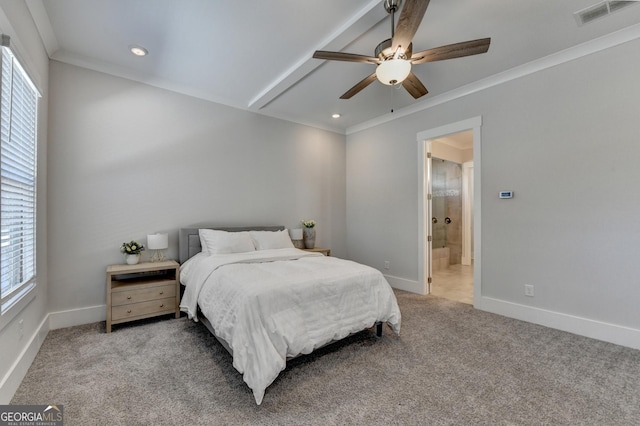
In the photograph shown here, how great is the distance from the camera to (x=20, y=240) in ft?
6.80

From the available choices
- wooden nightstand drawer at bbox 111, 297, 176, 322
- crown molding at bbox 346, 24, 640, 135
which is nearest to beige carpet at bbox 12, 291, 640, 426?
wooden nightstand drawer at bbox 111, 297, 176, 322

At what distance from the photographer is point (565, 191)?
9.78 feet

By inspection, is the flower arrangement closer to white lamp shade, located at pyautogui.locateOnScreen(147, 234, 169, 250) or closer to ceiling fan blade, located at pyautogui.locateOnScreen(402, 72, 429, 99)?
white lamp shade, located at pyautogui.locateOnScreen(147, 234, 169, 250)

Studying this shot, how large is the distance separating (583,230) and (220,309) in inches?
143

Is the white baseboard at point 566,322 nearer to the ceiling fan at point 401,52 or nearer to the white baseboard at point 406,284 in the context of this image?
the white baseboard at point 406,284

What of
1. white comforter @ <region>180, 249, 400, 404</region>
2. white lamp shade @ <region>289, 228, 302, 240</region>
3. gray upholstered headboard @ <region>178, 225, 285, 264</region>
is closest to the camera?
white comforter @ <region>180, 249, 400, 404</region>

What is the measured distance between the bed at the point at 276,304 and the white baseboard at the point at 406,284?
1776 mm

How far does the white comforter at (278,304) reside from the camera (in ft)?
6.29

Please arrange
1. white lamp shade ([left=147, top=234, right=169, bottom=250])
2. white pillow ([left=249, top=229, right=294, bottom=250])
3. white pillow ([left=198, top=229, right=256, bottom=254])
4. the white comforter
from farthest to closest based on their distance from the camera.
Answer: white pillow ([left=249, top=229, right=294, bottom=250])
white pillow ([left=198, top=229, right=256, bottom=254])
white lamp shade ([left=147, top=234, right=169, bottom=250])
the white comforter

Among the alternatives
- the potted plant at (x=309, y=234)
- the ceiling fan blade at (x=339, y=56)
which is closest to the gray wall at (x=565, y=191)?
the ceiling fan blade at (x=339, y=56)

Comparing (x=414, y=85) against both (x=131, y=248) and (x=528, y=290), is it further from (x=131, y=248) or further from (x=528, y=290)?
(x=131, y=248)

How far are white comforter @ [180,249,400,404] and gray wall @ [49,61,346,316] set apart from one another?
1.11 meters

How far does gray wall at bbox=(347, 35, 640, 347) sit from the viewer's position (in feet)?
8.68

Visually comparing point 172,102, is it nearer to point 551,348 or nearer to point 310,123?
point 310,123
